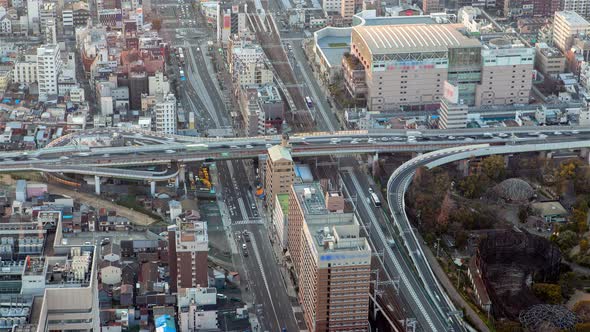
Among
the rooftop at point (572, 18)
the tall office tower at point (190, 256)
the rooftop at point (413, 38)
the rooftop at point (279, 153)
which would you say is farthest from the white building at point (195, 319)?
the rooftop at point (572, 18)

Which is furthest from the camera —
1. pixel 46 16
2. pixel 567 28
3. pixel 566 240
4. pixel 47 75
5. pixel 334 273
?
pixel 46 16

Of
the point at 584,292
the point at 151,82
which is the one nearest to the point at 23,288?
the point at 584,292

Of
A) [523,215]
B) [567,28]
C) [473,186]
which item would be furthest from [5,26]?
[523,215]

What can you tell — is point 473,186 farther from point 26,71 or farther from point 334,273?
point 26,71

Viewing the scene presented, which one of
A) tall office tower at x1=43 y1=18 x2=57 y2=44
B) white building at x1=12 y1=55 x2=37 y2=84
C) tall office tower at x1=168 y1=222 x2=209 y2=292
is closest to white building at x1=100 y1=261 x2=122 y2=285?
tall office tower at x1=168 y1=222 x2=209 y2=292

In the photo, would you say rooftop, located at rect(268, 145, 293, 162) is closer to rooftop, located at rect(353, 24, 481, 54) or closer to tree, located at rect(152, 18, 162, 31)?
rooftop, located at rect(353, 24, 481, 54)

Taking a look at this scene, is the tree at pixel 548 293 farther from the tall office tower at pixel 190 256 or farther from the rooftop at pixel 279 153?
the tall office tower at pixel 190 256
